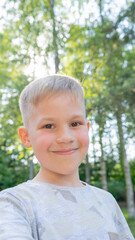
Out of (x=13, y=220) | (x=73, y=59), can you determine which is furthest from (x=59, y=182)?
(x=73, y=59)

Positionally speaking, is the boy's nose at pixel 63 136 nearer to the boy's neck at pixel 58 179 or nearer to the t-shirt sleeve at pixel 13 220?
the boy's neck at pixel 58 179

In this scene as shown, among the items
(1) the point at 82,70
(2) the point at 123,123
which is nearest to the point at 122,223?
(1) the point at 82,70

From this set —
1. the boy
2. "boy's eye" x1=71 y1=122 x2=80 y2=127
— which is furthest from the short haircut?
"boy's eye" x1=71 y1=122 x2=80 y2=127

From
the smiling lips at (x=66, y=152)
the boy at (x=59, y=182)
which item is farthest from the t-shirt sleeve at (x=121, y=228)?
the smiling lips at (x=66, y=152)

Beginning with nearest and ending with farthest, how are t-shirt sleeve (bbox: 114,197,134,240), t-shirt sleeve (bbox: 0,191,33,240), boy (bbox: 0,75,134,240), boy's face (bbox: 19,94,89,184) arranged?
t-shirt sleeve (bbox: 0,191,33,240) → boy (bbox: 0,75,134,240) → boy's face (bbox: 19,94,89,184) → t-shirt sleeve (bbox: 114,197,134,240)

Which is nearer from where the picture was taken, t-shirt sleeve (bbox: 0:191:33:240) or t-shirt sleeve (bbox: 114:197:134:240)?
t-shirt sleeve (bbox: 0:191:33:240)

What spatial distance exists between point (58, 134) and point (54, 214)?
338 millimetres

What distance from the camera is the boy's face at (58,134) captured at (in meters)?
1.27

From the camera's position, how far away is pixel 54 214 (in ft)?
3.76

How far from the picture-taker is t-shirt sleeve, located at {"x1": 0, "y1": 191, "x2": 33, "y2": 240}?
2.95 feet

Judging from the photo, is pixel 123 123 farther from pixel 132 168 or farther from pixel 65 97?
pixel 132 168

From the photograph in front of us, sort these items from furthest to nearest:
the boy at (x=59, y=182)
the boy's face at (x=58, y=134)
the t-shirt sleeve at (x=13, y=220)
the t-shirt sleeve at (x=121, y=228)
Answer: the t-shirt sleeve at (x=121, y=228)
the boy's face at (x=58, y=134)
the boy at (x=59, y=182)
the t-shirt sleeve at (x=13, y=220)

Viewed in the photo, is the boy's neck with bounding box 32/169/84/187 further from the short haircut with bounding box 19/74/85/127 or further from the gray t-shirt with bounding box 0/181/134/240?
the short haircut with bounding box 19/74/85/127

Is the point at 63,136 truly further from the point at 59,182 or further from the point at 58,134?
the point at 59,182
